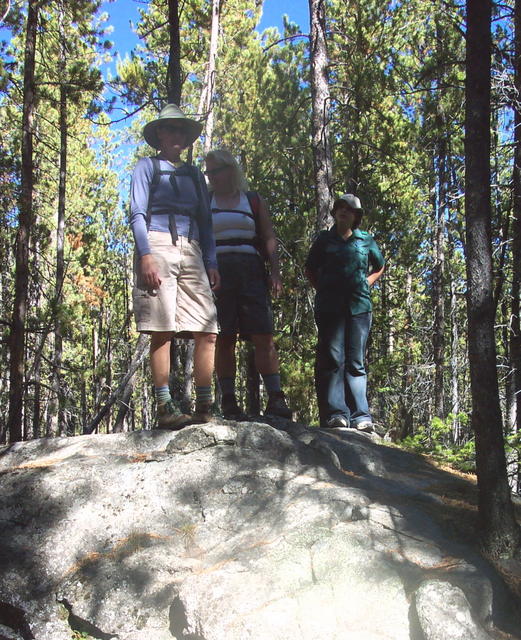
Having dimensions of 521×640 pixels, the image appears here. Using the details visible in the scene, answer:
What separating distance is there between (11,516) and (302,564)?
1721 mm

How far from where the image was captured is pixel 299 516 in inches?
129

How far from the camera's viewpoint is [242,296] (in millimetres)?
4836

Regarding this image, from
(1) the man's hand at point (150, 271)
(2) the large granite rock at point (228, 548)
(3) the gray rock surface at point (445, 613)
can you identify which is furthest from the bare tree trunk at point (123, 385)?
(3) the gray rock surface at point (445, 613)

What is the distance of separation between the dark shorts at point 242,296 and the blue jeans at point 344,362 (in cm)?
87

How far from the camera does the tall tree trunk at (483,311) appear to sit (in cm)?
306

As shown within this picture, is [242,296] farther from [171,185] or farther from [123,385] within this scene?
[123,385]

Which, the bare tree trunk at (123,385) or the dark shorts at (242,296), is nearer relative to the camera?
the dark shorts at (242,296)

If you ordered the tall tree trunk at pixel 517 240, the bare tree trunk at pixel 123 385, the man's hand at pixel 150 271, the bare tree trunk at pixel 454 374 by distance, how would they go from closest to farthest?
1. the man's hand at pixel 150 271
2. the tall tree trunk at pixel 517 240
3. the bare tree trunk at pixel 123 385
4. the bare tree trunk at pixel 454 374

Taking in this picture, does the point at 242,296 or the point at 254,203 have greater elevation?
the point at 254,203

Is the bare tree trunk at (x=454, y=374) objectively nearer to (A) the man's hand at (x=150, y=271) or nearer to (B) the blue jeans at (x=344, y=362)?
(B) the blue jeans at (x=344, y=362)

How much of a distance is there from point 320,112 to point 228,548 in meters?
7.08

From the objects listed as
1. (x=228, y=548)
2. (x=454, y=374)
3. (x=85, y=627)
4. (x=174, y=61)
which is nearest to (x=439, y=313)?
(x=454, y=374)

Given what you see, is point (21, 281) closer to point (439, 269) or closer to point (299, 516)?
point (299, 516)

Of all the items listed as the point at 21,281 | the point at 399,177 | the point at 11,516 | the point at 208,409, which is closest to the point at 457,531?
the point at 208,409
